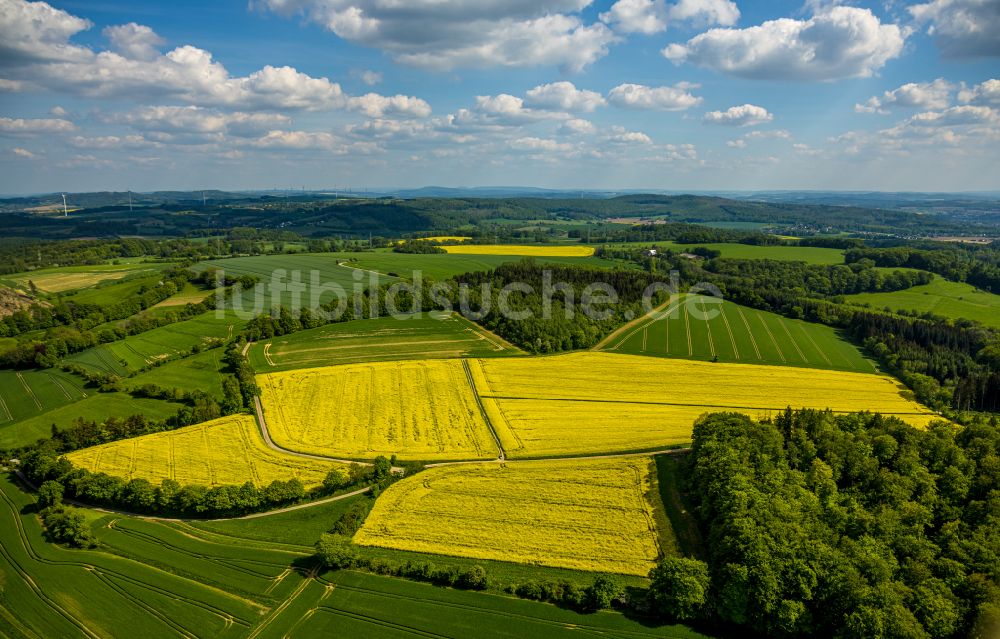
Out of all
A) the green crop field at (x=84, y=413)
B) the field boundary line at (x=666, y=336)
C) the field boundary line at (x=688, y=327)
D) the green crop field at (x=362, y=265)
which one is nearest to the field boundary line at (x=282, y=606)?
the green crop field at (x=84, y=413)

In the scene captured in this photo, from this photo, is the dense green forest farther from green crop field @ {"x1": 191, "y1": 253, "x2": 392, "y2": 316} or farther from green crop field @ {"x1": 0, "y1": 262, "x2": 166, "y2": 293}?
green crop field @ {"x1": 0, "y1": 262, "x2": 166, "y2": 293}

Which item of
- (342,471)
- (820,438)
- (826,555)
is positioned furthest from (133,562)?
(820,438)

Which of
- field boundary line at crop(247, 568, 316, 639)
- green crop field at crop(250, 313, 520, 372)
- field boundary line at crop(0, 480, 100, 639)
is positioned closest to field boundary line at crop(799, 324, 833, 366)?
green crop field at crop(250, 313, 520, 372)

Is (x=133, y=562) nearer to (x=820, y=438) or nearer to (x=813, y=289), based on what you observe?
(x=820, y=438)

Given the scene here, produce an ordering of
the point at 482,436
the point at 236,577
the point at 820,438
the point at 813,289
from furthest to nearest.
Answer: the point at 813,289 < the point at 482,436 < the point at 820,438 < the point at 236,577

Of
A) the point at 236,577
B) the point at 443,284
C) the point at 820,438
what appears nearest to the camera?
the point at 236,577

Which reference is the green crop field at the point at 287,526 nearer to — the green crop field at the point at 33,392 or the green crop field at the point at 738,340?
the green crop field at the point at 33,392
